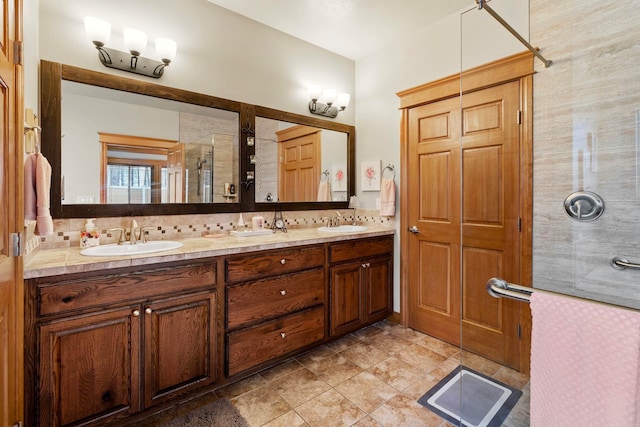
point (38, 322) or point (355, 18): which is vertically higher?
point (355, 18)

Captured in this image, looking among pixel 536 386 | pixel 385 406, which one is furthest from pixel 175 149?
pixel 536 386

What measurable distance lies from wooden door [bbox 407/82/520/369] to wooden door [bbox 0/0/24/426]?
224 cm

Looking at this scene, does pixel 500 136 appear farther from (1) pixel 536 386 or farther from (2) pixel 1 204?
(2) pixel 1 204

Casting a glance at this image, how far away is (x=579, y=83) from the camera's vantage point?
152 centimetres

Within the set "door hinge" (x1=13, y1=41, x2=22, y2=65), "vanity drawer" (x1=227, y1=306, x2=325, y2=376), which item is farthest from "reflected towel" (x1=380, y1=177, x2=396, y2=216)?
"door hinge" (x1=13, y1=41, x2=22, y2=65)

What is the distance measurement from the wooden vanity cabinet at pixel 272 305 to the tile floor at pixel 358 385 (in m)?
0.15

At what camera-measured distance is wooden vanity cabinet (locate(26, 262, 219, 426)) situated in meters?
1.33

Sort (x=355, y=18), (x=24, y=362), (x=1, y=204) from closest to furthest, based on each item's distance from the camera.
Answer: (x=1, y=204) → (x=24, y=362) → (x=355, y=18)

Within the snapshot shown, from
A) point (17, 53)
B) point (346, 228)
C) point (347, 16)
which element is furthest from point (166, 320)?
point (347, 16)

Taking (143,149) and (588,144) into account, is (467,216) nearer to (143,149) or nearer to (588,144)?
(588,144)

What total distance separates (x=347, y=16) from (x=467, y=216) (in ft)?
6.18

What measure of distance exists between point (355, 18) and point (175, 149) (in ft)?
5.98

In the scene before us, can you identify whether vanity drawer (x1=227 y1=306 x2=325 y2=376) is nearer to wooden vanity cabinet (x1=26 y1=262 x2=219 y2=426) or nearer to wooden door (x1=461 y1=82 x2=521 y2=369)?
wooden vanity cabinet (x1=26 y1=262 x2=219 y2=426)

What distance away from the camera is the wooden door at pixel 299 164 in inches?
108
